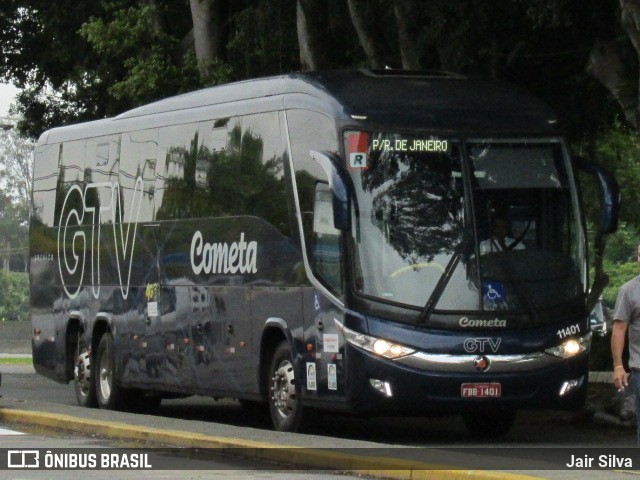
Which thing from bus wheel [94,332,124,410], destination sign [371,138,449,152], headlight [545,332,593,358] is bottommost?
bus wheel [94,332,124,410]

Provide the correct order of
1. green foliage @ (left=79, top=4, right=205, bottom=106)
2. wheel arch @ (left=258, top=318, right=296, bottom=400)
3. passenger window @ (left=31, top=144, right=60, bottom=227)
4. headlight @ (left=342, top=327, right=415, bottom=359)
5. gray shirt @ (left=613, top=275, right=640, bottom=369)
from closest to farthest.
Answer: gray shirt @ (left=613, top=275, right=640, bottom=369) → headlight @ (left=342, top=327, right=415, bottom=359) → wheel arch @ (left=258, top=318, right=296, bottom=400) → passenger window @ (left=31, top=144, right=60, bottom=227) → green foliage @ (left=79, top=4, right=205, bottom=106)

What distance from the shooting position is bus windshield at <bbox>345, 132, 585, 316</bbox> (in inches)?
616

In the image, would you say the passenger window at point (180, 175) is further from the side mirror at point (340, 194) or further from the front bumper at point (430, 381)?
the front bumper at point (430, 381)

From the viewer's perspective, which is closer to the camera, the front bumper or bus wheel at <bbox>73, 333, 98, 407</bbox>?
the front bumper

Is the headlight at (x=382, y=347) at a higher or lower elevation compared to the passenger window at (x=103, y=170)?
lower

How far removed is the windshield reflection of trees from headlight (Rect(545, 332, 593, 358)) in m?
1.43

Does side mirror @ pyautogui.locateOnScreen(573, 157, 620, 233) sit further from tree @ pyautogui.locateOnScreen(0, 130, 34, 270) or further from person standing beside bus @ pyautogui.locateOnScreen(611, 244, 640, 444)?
tree @ pyautogui.locateOnScreen(0, 130, 34, 270)

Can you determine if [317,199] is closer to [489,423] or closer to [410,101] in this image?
[410,101]

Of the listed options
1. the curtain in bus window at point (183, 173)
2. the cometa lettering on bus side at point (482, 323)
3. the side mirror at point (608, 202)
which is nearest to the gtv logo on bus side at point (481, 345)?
the cometa lettering on bus side at point (482, 323)

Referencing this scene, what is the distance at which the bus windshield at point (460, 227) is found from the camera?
15.6m

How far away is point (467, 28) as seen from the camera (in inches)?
823

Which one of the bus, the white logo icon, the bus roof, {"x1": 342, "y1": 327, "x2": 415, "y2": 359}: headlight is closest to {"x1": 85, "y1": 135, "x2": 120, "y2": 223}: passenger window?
the bus

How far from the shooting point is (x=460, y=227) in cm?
1580

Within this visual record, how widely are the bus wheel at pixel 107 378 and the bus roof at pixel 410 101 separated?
5015 millimetres
